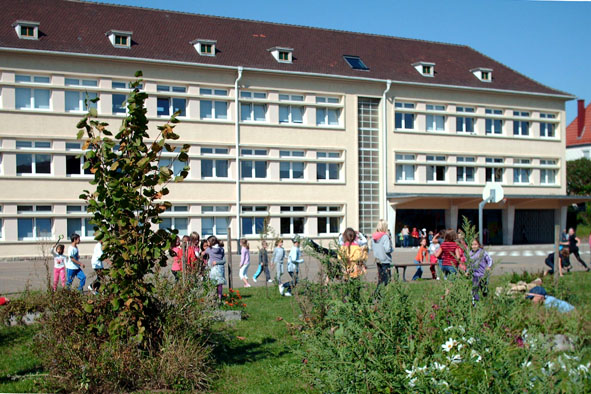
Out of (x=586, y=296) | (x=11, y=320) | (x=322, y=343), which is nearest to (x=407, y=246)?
(x=586, y=296)

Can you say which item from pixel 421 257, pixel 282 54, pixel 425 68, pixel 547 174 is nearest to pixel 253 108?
pixel 282 54

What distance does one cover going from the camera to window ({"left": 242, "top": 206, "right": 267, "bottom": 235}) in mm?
41594

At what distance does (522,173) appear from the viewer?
52.2 m

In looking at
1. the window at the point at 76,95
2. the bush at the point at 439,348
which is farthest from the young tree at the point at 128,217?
the window at the point at 76,95

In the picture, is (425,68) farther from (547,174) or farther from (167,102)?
(167,102)

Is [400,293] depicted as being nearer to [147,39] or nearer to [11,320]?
[11,320]

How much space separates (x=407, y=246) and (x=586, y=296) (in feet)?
104

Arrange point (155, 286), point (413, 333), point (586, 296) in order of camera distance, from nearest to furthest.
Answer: point (413, 333) < point (155, 286) < point (586, 296)

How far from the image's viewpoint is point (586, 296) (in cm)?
1453

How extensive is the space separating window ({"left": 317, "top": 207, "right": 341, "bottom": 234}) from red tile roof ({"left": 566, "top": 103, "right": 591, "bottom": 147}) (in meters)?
44.5

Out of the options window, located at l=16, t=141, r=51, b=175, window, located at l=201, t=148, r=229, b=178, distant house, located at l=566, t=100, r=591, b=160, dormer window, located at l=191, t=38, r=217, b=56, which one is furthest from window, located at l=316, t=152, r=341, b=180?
distant house, located at l=566, t=100, r=591, b=160

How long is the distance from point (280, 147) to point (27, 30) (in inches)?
635

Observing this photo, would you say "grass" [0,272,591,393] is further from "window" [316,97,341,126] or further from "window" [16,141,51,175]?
"window" [316,97,341,126]

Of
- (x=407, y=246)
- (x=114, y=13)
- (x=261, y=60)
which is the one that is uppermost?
(x=114, y=13)
